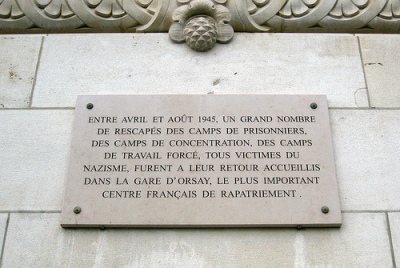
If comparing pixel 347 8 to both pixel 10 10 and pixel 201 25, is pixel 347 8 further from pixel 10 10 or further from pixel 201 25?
pixel 10 10

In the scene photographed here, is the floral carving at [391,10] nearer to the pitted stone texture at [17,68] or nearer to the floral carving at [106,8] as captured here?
the floral carving at [106,8]

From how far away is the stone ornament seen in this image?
16.4 feet

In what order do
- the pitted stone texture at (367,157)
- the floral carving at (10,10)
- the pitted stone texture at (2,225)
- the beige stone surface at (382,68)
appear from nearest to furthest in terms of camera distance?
the pitted stone texture at (2,225)
the pitted stone texture at (367,157)
the beige stone surface at (382,68)
the floral carving at (10,10)

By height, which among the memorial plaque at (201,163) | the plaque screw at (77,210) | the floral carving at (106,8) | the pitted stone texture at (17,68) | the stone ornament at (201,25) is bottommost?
the plaque screw at (77,210)

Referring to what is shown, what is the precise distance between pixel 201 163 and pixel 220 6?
1557 mm

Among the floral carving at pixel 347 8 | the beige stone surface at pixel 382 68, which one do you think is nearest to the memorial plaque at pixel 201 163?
the beige stone surface at pixel 382 68

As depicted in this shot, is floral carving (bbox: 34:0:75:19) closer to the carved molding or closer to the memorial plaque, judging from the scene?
the carved molding

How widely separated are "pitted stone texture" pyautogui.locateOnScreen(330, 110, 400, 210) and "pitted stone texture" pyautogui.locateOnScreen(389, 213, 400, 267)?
2.7 inches

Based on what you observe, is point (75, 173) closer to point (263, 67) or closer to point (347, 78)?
point (263, 67)

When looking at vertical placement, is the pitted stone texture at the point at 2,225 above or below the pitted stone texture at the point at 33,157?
below

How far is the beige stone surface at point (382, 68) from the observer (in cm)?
477

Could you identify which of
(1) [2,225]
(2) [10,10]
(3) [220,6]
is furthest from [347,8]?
(1) [2,225]

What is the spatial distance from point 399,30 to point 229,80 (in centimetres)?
165

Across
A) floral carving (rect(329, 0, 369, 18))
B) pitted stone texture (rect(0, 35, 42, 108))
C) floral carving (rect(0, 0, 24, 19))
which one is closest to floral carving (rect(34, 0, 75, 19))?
floral carving (rect(0, 0, 24, 19))
